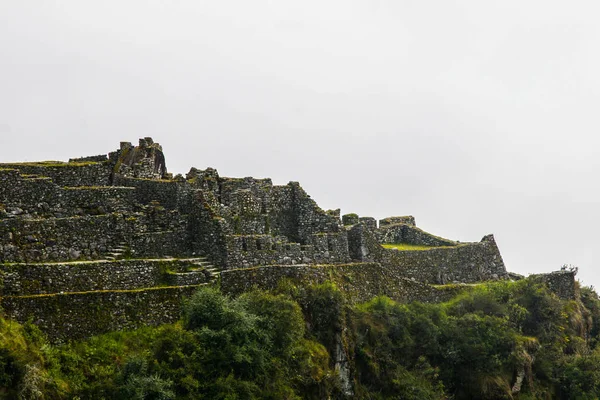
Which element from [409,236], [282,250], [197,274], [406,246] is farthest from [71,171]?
[409,236]

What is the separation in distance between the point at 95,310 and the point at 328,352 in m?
10.8

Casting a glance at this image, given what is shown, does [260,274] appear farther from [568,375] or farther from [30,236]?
[568,375]

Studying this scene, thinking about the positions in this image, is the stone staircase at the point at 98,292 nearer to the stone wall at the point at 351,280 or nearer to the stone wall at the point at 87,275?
the stone wall at the point at 87,275

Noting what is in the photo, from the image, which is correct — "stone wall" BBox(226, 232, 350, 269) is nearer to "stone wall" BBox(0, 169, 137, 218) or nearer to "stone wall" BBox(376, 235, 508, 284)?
"stone wall" BBox(376, 235, 508, 284)

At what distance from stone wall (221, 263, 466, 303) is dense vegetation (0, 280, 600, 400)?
0.87 m

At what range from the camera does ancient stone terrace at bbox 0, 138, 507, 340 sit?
1075 inches

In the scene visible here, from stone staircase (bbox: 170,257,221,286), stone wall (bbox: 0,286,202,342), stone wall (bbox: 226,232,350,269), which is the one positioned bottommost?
stone wall (bbox: 0,286,202,342)

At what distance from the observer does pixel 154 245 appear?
3281cm

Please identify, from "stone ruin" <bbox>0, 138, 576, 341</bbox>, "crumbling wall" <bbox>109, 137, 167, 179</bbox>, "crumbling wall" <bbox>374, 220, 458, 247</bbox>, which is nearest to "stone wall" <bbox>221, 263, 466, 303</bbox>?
"stone ruin" <bbox>0, 138, 576, 341</bbox>

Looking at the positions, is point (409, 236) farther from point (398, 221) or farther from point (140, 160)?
point (140, 160)

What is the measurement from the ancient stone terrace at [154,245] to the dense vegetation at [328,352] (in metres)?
1.38

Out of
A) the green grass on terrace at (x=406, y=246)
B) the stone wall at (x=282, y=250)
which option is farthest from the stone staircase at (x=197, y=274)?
the green grass on terrace at (x=406, y=246)

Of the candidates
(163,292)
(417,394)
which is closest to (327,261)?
(417,394)

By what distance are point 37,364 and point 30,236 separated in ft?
24.1
